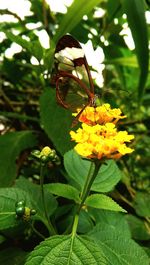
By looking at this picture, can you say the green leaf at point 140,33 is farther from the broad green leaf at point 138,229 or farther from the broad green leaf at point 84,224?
the broad green leaf at point 138,229

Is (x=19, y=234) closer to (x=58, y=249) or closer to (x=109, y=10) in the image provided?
(x=58, y=249)

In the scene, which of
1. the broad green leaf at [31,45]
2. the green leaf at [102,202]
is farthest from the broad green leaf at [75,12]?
the green leaf at [102,202]

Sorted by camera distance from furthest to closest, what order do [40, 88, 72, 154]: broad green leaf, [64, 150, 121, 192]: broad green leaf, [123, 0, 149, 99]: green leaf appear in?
[40, 88, 72, 154]: broad green leaf → [64, 150, 121, 192]: broad green leaf → [123, 0, 149, 99]: green leaf

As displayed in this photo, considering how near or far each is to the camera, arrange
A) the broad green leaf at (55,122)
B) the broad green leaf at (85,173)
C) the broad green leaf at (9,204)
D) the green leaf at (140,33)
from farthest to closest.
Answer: the broad green leaf at (55,122) → the broad green leaf at (85,173) → the broad green leaf at (9,204) → the green leaf at (140,33)

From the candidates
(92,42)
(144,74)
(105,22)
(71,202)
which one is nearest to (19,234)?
(71,202)

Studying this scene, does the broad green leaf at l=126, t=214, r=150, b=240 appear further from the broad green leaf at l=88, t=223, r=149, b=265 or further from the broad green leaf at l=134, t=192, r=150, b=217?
the broad green leaf at l=88, t=223, r=149, b=265

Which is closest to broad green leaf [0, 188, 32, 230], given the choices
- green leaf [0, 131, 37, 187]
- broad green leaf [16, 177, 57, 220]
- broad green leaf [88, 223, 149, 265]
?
broad green leaf [16, 177, 57, 220]
